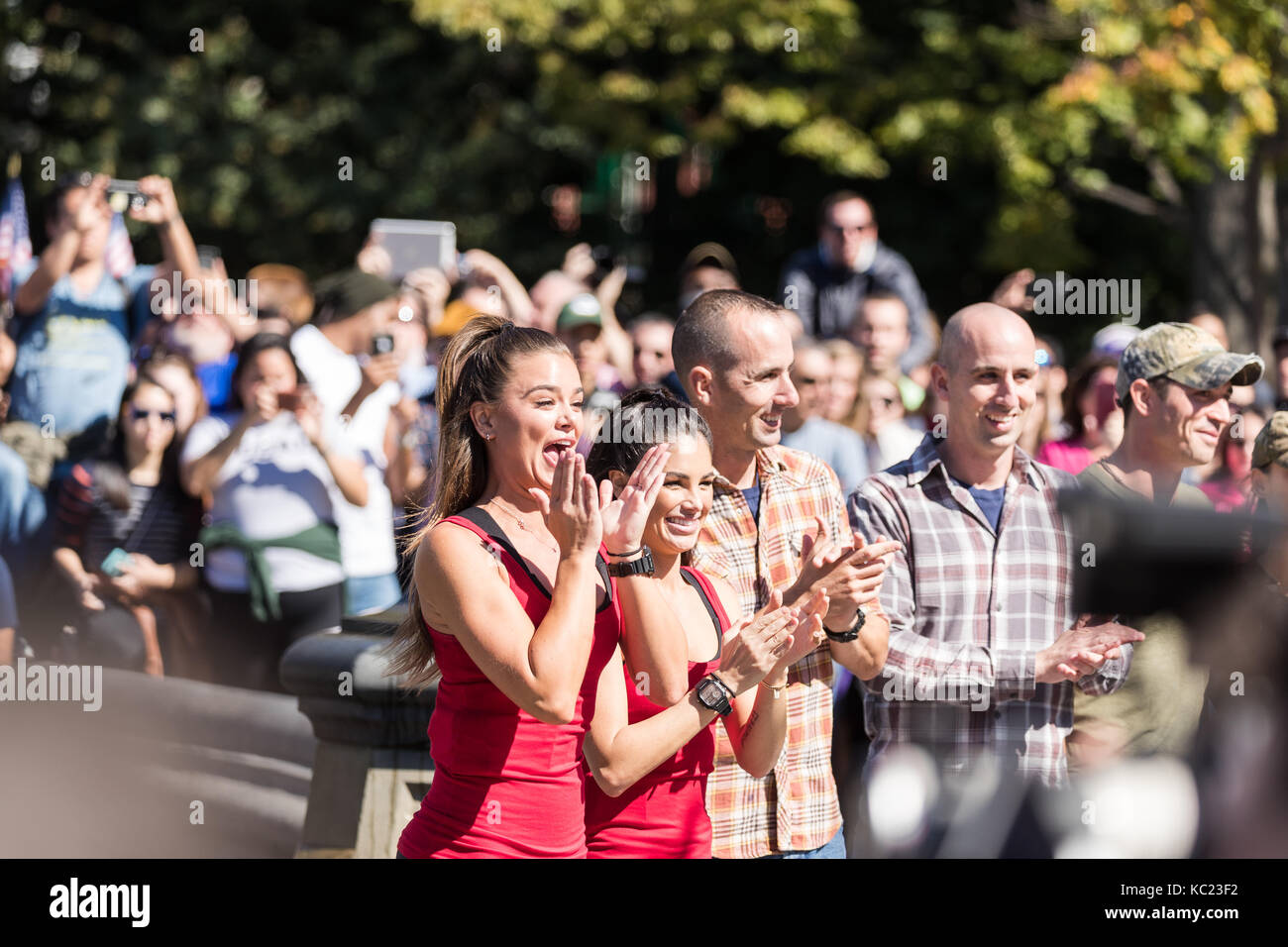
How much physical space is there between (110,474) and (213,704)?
173 cm

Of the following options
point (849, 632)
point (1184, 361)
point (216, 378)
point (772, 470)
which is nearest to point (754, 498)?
point (772, 470)

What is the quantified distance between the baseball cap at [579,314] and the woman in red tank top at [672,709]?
416 centimetres

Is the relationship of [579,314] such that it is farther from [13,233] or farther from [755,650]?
[755,650]

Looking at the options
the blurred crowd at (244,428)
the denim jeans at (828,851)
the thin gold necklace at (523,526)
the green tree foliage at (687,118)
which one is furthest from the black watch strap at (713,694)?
the green tree foliage at (687,118)

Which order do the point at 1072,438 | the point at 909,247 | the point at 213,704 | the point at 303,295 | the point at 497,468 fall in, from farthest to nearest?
the point at 909,247 < the point at 303,295 < the point at 1072,438 < the point at 213,704 < the point at 497,468

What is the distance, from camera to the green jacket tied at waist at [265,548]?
678 centimetres

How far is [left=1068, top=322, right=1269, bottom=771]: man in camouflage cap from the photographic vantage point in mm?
4391

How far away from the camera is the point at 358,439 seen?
23.1 feet

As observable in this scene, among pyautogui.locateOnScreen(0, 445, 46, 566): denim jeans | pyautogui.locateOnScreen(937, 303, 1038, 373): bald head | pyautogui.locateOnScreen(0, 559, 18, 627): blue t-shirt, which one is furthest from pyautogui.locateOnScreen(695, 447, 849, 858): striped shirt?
pyautogui.locateOnScreen(0, 445, 46, 566): denim jeans

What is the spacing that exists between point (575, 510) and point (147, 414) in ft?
15.2

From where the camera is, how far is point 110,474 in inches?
283

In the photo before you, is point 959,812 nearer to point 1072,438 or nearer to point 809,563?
point 809,563

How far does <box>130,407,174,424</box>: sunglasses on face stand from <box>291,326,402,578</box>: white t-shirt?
64 centimetres

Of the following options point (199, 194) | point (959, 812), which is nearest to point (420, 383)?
point (959, 812)
